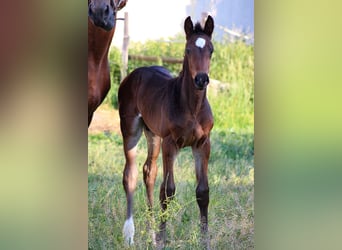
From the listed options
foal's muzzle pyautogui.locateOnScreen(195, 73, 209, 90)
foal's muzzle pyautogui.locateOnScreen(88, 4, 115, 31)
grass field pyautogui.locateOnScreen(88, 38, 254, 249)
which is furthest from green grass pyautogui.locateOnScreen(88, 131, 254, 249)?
foal's muzzle pyautogui.locateOnScreen(88, 4, 115, 31)

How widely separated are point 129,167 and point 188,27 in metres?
0.96

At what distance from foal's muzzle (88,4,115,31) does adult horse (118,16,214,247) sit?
335 mm

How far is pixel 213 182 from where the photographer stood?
382 centimetres

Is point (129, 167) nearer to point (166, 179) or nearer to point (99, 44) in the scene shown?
point (166, 179)

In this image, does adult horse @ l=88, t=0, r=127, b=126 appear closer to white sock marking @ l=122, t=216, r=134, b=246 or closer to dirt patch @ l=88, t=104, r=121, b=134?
dirt patch @ l=88, t=104, r=121, b=134

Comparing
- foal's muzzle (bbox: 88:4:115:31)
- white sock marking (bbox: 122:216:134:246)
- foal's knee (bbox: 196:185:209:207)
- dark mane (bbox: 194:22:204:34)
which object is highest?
foal's muzzle (bbox: 88:4:115:31)

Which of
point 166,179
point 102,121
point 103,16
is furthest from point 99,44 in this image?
point 166,179

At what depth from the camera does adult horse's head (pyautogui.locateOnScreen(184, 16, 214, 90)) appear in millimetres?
3713

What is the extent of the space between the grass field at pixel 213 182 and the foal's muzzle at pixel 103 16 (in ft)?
2.23

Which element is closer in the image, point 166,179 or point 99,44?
point 99,44

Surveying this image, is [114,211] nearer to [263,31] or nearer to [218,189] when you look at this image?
[218,189]

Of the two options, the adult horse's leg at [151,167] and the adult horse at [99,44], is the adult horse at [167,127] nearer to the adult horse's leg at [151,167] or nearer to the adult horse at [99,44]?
the adult horse's leg at [151,167]

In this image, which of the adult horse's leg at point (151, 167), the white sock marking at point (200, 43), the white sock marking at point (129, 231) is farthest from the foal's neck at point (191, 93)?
the white sock marking at point (129, 231)

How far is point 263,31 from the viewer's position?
398 centimetres
